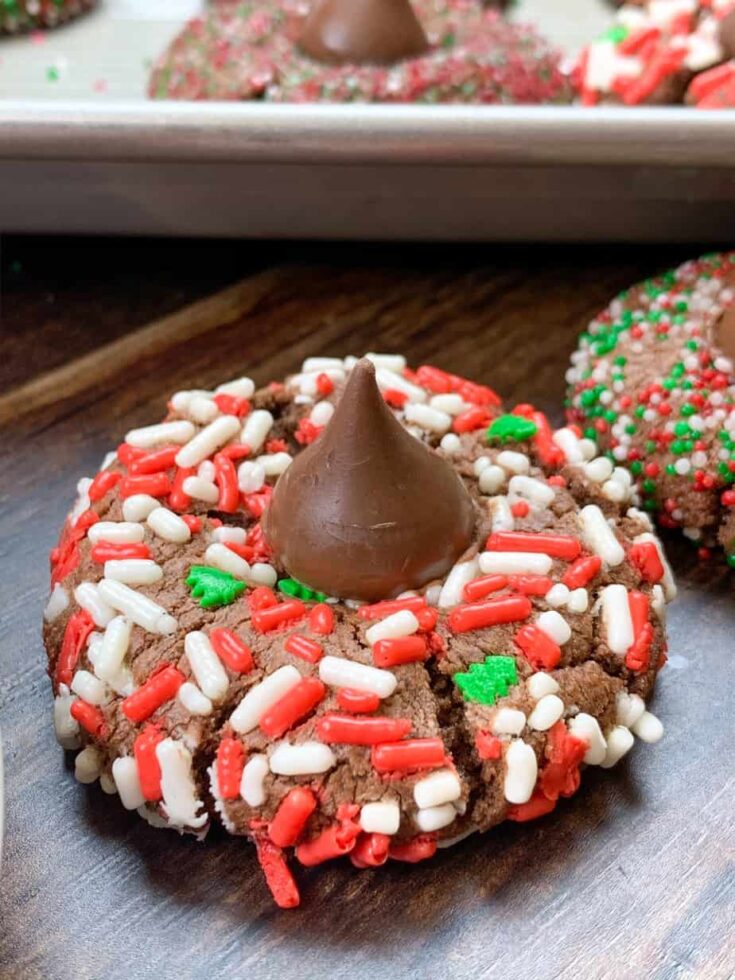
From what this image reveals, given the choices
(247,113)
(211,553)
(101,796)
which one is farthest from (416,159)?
(101,796)

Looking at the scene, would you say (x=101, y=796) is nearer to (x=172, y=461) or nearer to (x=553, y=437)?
(x=172, y=461)

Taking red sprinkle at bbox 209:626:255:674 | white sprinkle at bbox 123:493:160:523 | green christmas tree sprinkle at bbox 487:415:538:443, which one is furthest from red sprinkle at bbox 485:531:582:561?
white sprinkle at bbox 123:493:160:523

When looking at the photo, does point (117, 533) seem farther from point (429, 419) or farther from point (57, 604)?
point (429, 419)

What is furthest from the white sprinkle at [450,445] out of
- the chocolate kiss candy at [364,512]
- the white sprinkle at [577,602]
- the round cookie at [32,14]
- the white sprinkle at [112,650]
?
the round cookie at [32,14]

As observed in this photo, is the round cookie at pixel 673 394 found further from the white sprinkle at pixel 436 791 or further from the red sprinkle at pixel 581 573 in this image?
the white sprinkle at pixel 436 791

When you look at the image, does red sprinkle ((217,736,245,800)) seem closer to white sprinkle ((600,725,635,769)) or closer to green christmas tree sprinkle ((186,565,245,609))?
green christmas tree sprinkle ((186,565,245,609))

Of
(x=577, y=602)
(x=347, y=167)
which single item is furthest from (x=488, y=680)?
(x=347, y=167)

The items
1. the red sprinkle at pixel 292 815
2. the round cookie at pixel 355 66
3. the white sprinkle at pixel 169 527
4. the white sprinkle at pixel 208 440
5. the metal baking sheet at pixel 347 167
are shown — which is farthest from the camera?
the round cookie at pixel 355 66
